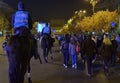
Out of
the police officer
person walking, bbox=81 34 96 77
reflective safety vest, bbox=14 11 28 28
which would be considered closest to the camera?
the police officer

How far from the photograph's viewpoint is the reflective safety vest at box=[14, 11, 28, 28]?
1247cm

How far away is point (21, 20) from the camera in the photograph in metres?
12.5

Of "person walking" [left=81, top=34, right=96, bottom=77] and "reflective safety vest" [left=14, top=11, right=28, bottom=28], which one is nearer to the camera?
Answer: "reflective safety vest" [left=14, top=11, right=28, bottom=28]

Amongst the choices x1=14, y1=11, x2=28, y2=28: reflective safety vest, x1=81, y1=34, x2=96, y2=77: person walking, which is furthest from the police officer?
x1=81, y1=34, x2=96, y2=77: person walking

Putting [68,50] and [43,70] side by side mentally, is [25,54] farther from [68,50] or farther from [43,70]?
[68,50]

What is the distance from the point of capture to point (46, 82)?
47.5 feet

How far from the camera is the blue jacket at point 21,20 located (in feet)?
40.9

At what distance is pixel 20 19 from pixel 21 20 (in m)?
0.04

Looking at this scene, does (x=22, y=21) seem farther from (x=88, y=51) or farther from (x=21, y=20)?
(x=88, y=51)

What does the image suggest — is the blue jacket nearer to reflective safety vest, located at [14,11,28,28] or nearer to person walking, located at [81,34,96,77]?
reflective safety vest, located at [14,11,28,28]

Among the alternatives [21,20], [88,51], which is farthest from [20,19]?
[88,51]

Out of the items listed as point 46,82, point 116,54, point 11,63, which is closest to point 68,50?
point 116,54

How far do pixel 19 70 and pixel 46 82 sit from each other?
320 centimetres

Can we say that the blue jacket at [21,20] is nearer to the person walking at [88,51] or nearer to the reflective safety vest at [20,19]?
the reflective safety vest at [20,19]
